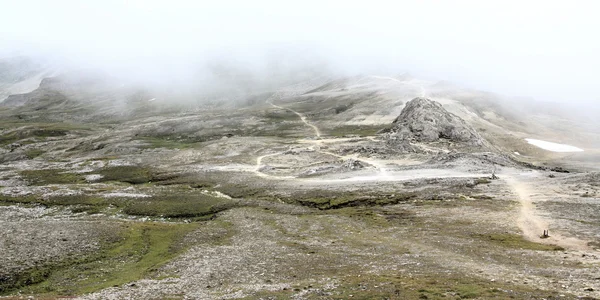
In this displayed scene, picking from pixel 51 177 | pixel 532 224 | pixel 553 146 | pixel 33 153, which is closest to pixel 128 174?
pixel 51 177

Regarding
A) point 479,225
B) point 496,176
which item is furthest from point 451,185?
point 479,225

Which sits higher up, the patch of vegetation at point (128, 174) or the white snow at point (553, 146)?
the white snow at point (553, 146)

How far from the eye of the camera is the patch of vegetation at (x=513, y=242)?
2046 inches

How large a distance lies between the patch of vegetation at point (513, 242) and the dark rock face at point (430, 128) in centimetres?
8167

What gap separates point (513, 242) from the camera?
5544cm

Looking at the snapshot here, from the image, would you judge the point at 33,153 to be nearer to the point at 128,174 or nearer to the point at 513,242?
the point at 128,174

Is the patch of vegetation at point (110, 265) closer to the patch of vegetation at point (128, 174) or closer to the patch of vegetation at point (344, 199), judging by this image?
the patch of vegetation at point (344, 199)

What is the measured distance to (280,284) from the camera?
138ft

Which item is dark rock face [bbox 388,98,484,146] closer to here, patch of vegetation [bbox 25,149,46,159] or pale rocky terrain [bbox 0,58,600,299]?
pale rocky terrain [bbox 0,58,600,299]

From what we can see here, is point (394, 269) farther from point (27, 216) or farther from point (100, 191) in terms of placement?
point (100, 191)

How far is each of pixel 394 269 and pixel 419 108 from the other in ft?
407

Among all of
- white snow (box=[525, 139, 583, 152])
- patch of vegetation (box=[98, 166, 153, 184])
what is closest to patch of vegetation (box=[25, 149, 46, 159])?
patch of vegetation (box=[98, 166, 153, 184])

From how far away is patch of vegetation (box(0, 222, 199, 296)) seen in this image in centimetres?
4531

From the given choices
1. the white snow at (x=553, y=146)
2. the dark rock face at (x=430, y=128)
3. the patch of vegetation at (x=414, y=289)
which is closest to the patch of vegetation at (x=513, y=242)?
the patch of vegetation at (x=414, y=289)
